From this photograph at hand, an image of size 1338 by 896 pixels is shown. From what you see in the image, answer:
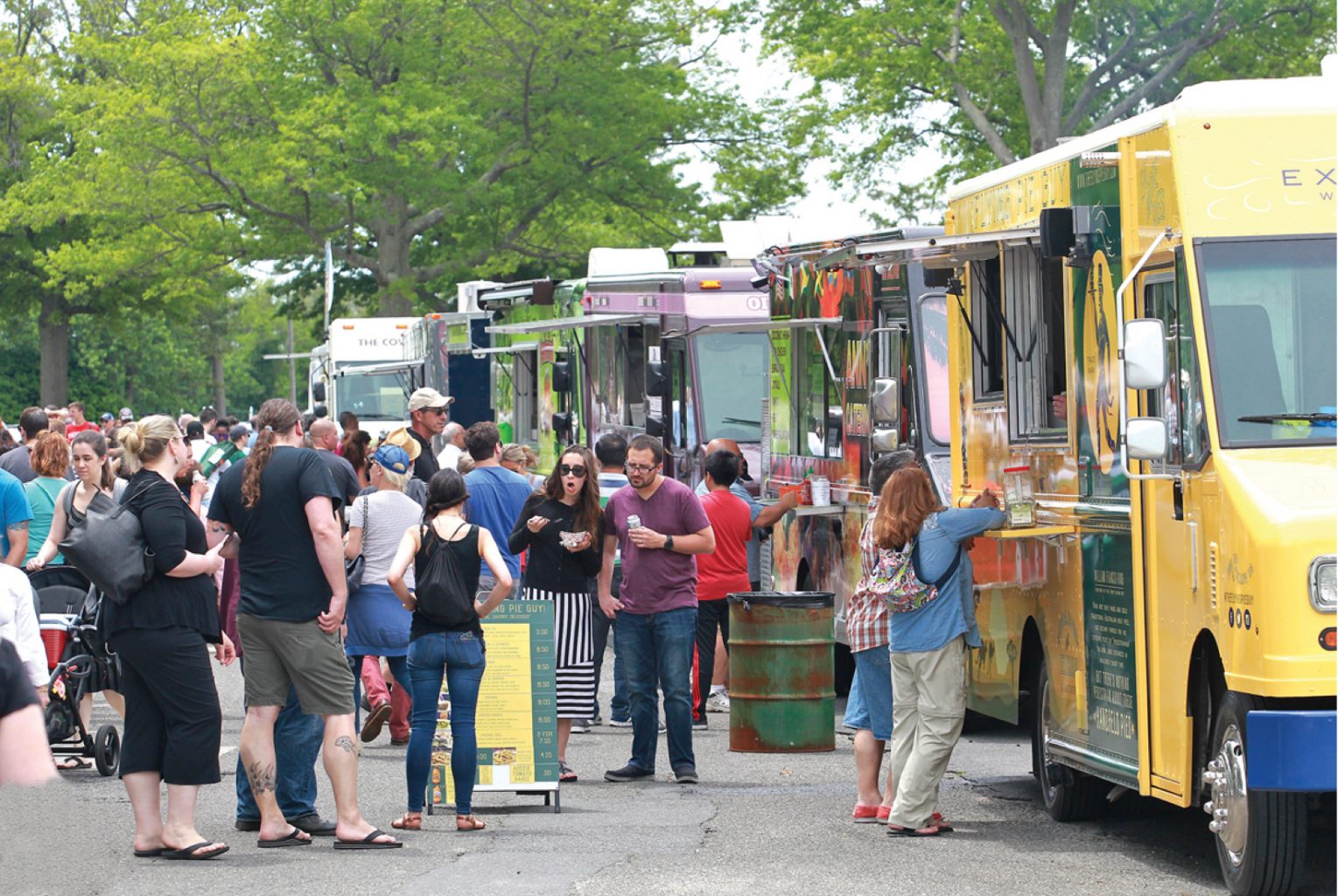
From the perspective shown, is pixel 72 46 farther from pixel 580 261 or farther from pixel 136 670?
pixel 136 670

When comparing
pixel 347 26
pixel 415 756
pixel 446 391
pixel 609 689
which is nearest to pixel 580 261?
pixel 347 26

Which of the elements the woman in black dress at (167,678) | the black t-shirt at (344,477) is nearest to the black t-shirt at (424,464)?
the black t-shirt at (344,477)

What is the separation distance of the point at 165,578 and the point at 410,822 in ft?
5.42

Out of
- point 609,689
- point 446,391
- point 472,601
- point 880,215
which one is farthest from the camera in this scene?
point 880,215

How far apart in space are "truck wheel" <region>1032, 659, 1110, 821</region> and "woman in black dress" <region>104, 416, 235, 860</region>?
376 cm

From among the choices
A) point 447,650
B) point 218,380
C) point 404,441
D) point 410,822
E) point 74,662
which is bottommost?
point 410,822

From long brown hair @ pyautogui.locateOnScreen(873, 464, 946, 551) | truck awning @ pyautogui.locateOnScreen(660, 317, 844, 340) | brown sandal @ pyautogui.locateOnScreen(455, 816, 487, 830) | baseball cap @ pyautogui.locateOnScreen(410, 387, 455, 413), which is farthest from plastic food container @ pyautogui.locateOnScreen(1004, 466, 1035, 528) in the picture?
baseball cap @ pyautogui.locateOnScreen(410, 387, 455, 413)

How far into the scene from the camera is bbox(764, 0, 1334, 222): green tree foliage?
30.7 m

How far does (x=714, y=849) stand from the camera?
9.34 meters

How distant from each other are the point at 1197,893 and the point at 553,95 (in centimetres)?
3363

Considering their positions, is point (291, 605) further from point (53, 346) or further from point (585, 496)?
point (53, 346)

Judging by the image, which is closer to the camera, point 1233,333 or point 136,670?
point 1233,333

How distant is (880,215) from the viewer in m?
37.1

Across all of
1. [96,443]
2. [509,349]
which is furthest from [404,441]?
[509,349]
